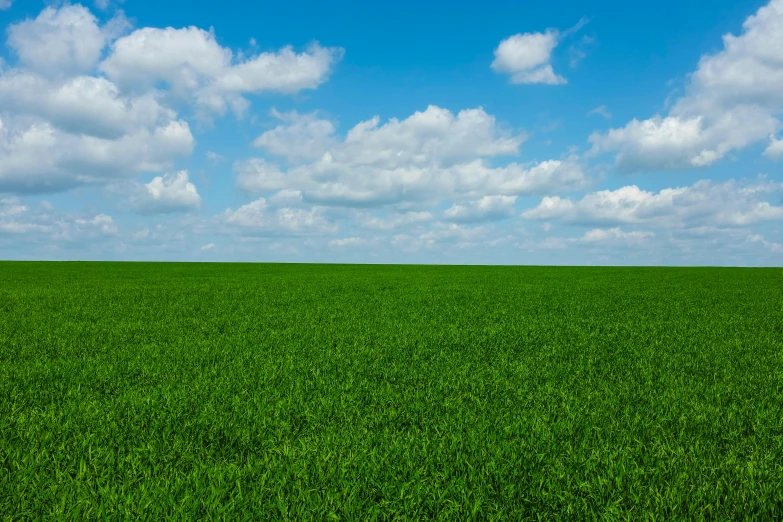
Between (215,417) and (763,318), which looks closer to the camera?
(215,417)

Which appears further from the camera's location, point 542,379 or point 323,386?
point 542,379

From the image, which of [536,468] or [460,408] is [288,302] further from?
[536,468]

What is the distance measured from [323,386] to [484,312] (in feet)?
28.4

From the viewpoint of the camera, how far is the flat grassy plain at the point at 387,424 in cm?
373

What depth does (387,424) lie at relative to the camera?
519 cm

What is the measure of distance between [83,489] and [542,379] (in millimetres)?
5583

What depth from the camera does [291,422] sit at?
17.3 feet

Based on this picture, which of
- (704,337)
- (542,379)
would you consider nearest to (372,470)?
(542,379)

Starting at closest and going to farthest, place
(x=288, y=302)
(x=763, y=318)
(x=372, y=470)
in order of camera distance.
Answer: (x=372, y=470), (x=763, y=318), (x=288, y=302)

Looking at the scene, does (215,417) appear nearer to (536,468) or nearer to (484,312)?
(536,468)

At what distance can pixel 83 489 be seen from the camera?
3812mm

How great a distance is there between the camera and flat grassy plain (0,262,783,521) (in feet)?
12.2

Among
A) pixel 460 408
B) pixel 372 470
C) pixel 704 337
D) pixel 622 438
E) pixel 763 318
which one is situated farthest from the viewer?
pixel 763 318

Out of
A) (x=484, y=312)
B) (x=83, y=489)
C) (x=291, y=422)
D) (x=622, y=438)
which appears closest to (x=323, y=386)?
(x=291, y=422)
